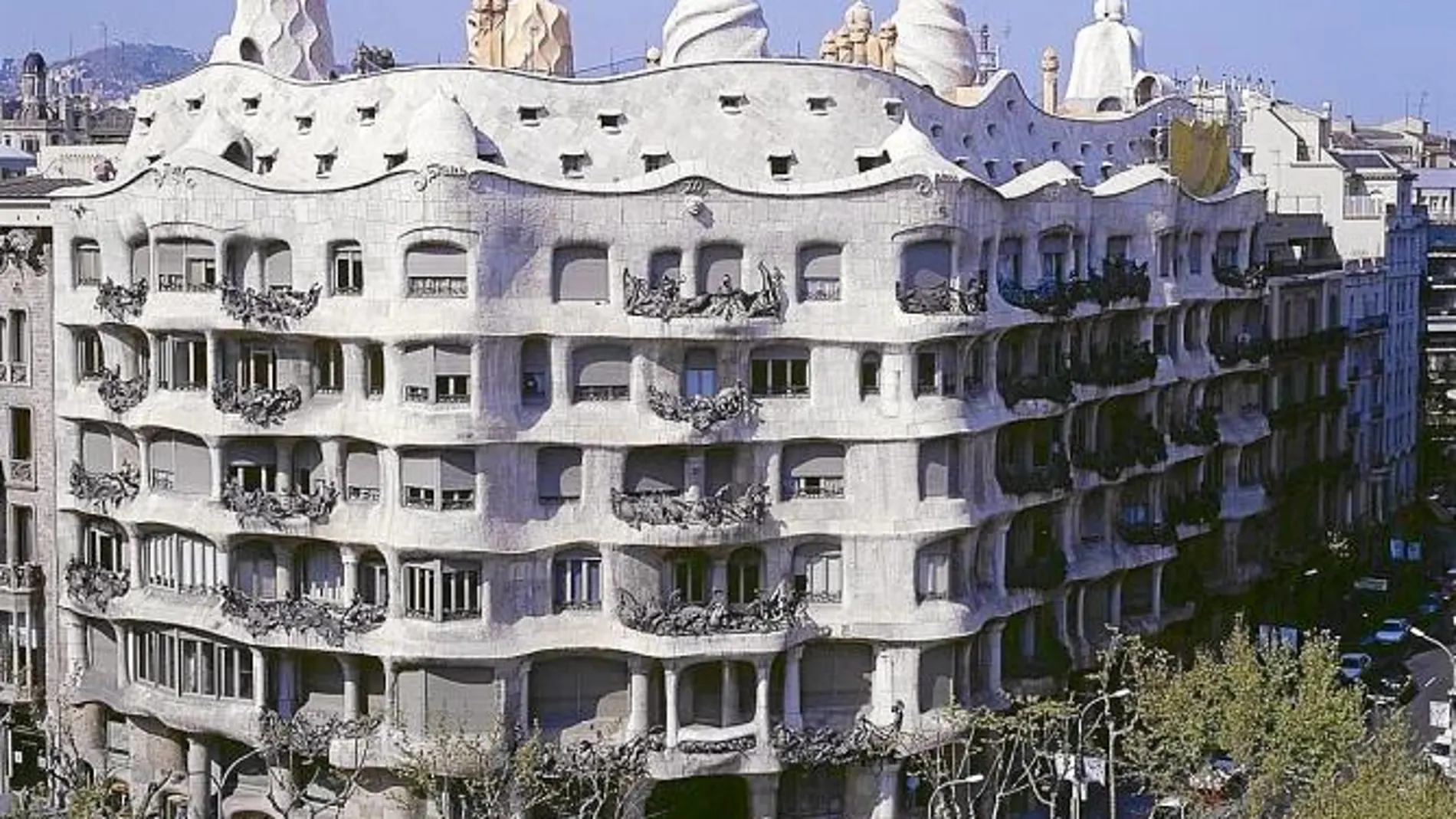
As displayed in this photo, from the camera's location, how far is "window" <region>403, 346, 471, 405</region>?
217ft

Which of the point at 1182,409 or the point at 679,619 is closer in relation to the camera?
the point at 679,619

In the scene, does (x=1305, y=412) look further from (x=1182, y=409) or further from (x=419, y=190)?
(x=419, y=190)


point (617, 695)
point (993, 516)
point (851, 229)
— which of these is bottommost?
point (617, 695)

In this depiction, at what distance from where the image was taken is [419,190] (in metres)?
65.6

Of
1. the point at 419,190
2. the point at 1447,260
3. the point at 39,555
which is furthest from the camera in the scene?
the point at 1447,260

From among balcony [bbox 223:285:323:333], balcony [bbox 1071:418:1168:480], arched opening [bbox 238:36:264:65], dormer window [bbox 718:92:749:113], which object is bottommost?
balcony [bbox 1071:418:1168:480]

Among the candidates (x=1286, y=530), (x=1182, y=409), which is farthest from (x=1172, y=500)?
(x=1286, y=530)

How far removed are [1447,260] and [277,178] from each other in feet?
306

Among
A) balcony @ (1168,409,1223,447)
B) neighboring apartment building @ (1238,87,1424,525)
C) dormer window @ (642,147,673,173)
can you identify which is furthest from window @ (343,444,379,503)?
neighboring apartment building @ (1238,87,1424,525)

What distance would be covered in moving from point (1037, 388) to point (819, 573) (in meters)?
10.3

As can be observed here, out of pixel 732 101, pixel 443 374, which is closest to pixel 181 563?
pixel 443 374

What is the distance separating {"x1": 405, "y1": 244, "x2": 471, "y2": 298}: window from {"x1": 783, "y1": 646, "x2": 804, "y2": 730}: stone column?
14000 mm

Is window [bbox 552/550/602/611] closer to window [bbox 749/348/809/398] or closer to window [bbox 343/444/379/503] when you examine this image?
window [bbox 343/444/379/503]

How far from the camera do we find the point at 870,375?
228ft
